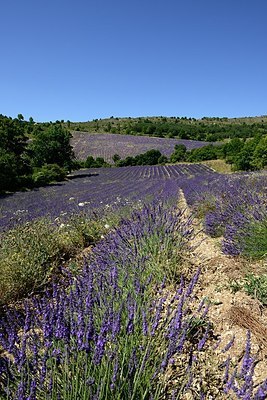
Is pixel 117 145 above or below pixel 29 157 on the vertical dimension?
above

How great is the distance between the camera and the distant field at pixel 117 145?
163 ft

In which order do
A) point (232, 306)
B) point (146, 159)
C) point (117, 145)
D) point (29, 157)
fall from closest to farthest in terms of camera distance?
point (232, 306) → point (29, 157) → point (146, 159) → point (117, 145)

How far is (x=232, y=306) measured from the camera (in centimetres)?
269

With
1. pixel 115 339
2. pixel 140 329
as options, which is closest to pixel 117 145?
pixel 140 329

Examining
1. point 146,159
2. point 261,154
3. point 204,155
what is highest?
point 261,154

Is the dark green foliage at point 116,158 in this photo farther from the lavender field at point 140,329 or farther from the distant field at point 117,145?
the lavender field at point 140,329

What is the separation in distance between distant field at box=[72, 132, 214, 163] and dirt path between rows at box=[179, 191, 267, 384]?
44.1 m

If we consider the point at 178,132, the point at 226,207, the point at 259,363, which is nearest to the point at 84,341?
the point at 259,363

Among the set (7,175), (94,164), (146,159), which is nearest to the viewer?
(7,175)

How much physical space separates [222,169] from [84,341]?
94.1 feet

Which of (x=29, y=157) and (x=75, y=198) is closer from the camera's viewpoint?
(x=75, y=198)

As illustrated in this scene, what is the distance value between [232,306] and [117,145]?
52900mm

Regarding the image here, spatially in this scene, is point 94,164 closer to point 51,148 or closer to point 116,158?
point 116,158

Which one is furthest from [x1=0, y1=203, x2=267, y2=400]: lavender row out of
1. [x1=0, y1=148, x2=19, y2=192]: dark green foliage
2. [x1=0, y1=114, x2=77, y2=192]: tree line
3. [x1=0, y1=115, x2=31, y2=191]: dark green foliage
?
[x1=0, y1=115, x2=31, y2=191]: dark green foliage
